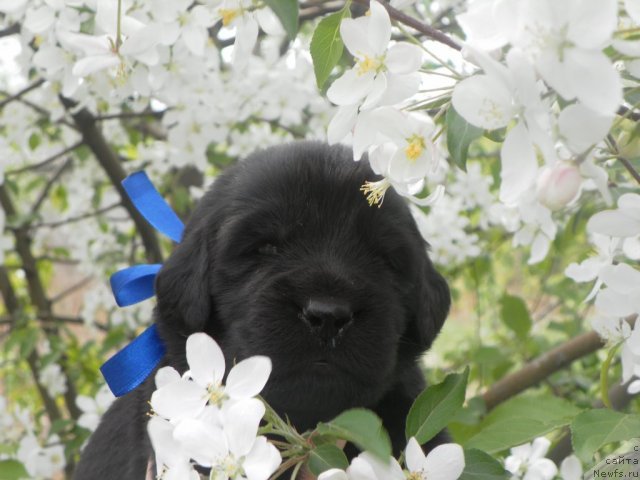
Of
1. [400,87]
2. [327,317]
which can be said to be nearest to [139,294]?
[327,317]

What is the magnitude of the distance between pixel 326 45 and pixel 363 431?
0.66 meters

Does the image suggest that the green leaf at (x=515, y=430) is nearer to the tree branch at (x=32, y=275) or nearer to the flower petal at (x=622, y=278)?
the flower petal at (x=622, y=278)

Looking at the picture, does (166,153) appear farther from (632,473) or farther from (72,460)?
(632,473)

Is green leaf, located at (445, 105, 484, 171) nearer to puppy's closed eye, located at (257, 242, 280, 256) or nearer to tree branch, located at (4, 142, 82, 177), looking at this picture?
puppy's closed eye, located at (257, 242, 280, 256)

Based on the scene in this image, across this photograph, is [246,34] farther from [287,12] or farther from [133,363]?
[133,363]

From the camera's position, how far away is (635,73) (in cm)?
123

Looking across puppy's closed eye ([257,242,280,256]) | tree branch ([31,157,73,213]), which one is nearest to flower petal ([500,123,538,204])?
puppy's closed eye ([257,242,280,256])

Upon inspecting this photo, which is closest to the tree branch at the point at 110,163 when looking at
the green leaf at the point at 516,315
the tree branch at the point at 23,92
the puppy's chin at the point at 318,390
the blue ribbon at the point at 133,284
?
the tree branch at the point at 23,92

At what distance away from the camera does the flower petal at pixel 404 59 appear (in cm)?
132

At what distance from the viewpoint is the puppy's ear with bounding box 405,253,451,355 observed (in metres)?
2.25

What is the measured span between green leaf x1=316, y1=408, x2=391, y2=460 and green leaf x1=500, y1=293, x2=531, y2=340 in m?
2.34

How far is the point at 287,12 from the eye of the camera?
4.83ft

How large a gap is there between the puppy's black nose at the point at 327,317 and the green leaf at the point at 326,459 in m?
0.45

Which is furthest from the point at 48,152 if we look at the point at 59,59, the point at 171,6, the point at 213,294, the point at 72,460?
the point at 171,6
